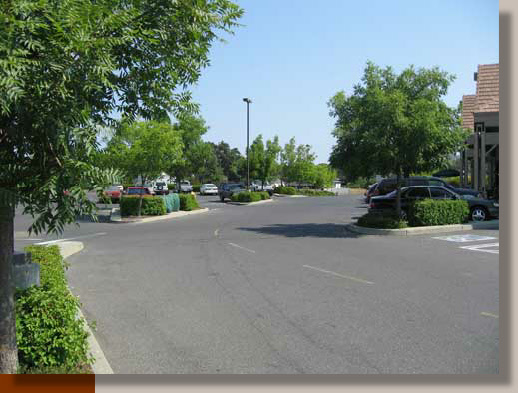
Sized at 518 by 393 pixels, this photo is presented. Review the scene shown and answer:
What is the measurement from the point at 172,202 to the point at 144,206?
2940mm

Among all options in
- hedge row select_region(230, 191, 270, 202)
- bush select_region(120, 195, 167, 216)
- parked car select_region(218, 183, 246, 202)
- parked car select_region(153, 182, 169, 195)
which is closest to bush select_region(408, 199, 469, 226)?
bush select_region(120, 195, 167, 216)

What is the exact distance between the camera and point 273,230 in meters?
20.6

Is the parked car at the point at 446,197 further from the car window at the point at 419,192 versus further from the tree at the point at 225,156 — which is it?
the tree at the point at 225,156

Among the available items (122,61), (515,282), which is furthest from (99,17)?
(515,282)

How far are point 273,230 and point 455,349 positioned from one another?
14.6m

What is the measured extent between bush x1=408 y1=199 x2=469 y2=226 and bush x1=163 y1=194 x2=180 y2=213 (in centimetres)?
1446

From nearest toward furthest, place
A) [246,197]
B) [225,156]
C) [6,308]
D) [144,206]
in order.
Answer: [6,308], [144,206], [246,197], [225,156]

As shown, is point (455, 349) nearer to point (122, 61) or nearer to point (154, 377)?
point (154, 377)

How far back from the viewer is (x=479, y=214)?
21.8 m

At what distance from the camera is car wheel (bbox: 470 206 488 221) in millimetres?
21750

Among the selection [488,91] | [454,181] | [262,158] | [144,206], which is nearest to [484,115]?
[488,91]

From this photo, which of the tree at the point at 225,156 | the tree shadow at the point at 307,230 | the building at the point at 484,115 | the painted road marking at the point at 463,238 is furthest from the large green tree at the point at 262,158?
the tree at the point at 225,156

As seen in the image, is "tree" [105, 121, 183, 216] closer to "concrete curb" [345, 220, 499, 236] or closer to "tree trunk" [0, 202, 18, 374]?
"concrete curb" [345, 220, 499, 236]

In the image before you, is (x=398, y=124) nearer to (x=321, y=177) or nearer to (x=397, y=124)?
(x=397, y=124)
